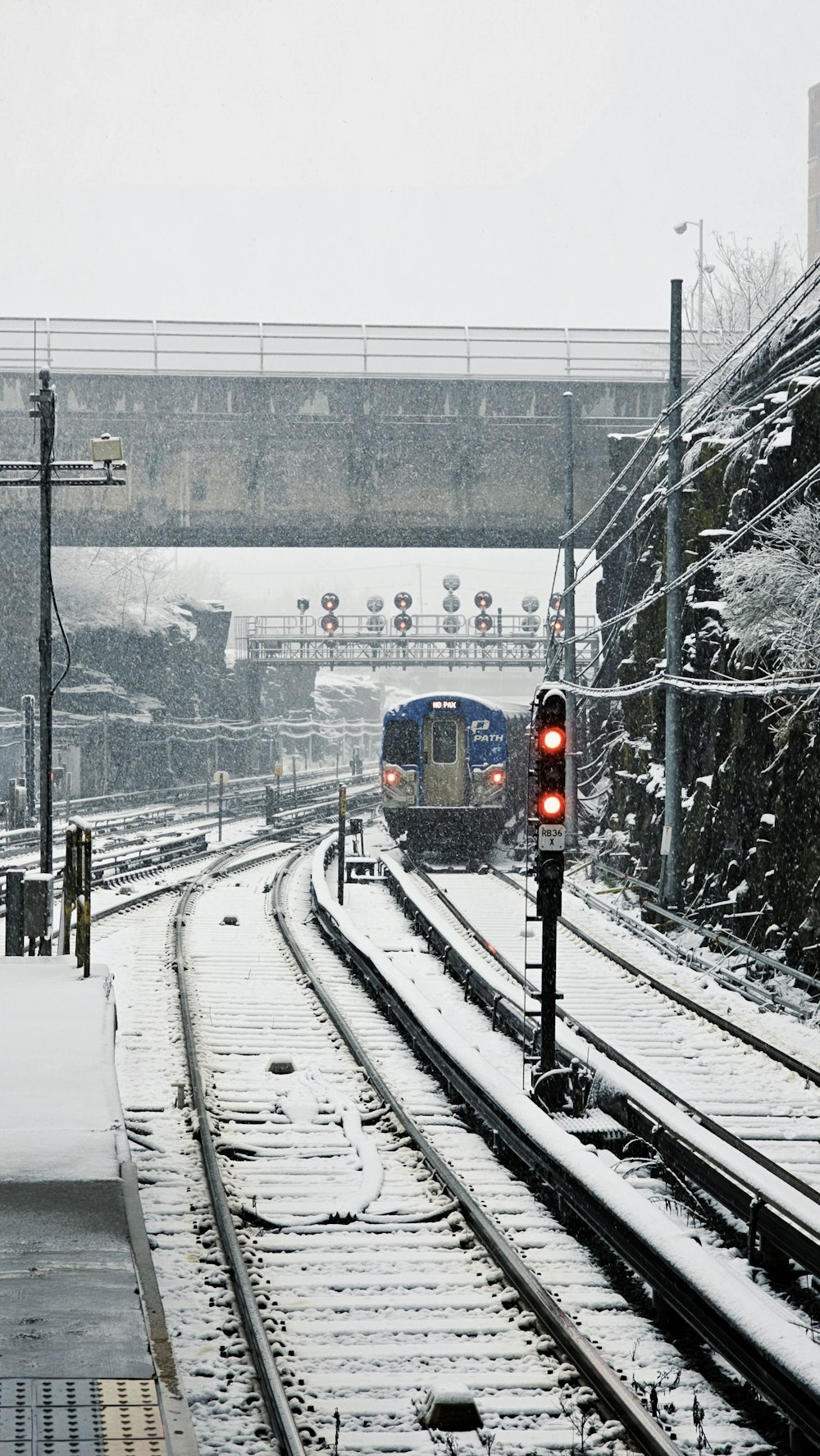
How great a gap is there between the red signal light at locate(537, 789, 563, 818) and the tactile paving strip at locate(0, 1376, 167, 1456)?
6022 mm

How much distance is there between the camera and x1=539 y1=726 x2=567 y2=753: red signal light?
34.6 ft

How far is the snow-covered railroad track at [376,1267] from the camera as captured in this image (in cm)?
586

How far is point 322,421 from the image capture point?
34.8 metres

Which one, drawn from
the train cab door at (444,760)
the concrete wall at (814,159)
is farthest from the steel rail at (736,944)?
the concrete wall at (814,159)

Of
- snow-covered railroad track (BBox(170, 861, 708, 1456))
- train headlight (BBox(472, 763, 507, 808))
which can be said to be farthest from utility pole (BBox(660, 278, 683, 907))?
train headlight (BBox(472, 763, 507, 808))

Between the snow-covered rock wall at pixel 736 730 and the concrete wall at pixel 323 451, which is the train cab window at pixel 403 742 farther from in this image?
the concrete wall at pixel 323 451

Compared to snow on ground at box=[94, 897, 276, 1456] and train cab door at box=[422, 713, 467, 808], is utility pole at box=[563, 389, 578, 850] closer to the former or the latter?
train cab door at box=[422, 713, 467, 808]

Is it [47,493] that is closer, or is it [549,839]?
[549,839]

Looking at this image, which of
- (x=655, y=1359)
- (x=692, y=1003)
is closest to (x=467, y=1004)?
(x=692, y=1003)

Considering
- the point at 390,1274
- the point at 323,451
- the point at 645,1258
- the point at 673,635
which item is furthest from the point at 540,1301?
the point at 323,451

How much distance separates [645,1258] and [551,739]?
14.1ft

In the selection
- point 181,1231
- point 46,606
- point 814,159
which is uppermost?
point 814,159

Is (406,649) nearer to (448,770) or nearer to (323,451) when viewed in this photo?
(323,451)

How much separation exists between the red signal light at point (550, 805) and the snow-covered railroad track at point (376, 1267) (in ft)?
7.63
